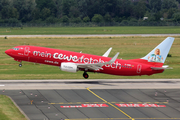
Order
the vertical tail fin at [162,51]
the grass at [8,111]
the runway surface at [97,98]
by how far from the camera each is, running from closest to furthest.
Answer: the grass at [8,111] < the runway surface at [97,98] < the vertical tail fin at [162,51]

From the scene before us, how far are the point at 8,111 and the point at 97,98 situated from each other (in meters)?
11.7

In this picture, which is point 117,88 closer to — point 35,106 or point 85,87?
point 85,87

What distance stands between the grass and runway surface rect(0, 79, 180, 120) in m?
0.79

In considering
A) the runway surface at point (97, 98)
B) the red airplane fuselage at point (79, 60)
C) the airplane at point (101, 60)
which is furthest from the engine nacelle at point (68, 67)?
the runway surface at point (97, 98)

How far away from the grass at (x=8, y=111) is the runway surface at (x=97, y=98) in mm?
790

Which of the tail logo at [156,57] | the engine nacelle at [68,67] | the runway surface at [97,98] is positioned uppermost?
the tail logo at [156,57]

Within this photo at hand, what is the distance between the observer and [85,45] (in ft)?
343

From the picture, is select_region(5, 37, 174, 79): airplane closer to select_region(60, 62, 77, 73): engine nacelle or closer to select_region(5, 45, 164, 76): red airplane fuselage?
select_region(5, 45, 164, 76): red airplane fuselage

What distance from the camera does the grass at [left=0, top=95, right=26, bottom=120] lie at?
1265 inches

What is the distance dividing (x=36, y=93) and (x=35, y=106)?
6.96m

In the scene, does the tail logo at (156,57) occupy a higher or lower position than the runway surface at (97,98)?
higher

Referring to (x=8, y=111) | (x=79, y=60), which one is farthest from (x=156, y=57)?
(x=8, y=111)

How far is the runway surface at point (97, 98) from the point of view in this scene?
33.6m

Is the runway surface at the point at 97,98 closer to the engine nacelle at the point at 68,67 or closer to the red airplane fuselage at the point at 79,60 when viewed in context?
the red airplane fuselage at the point at 79,60
